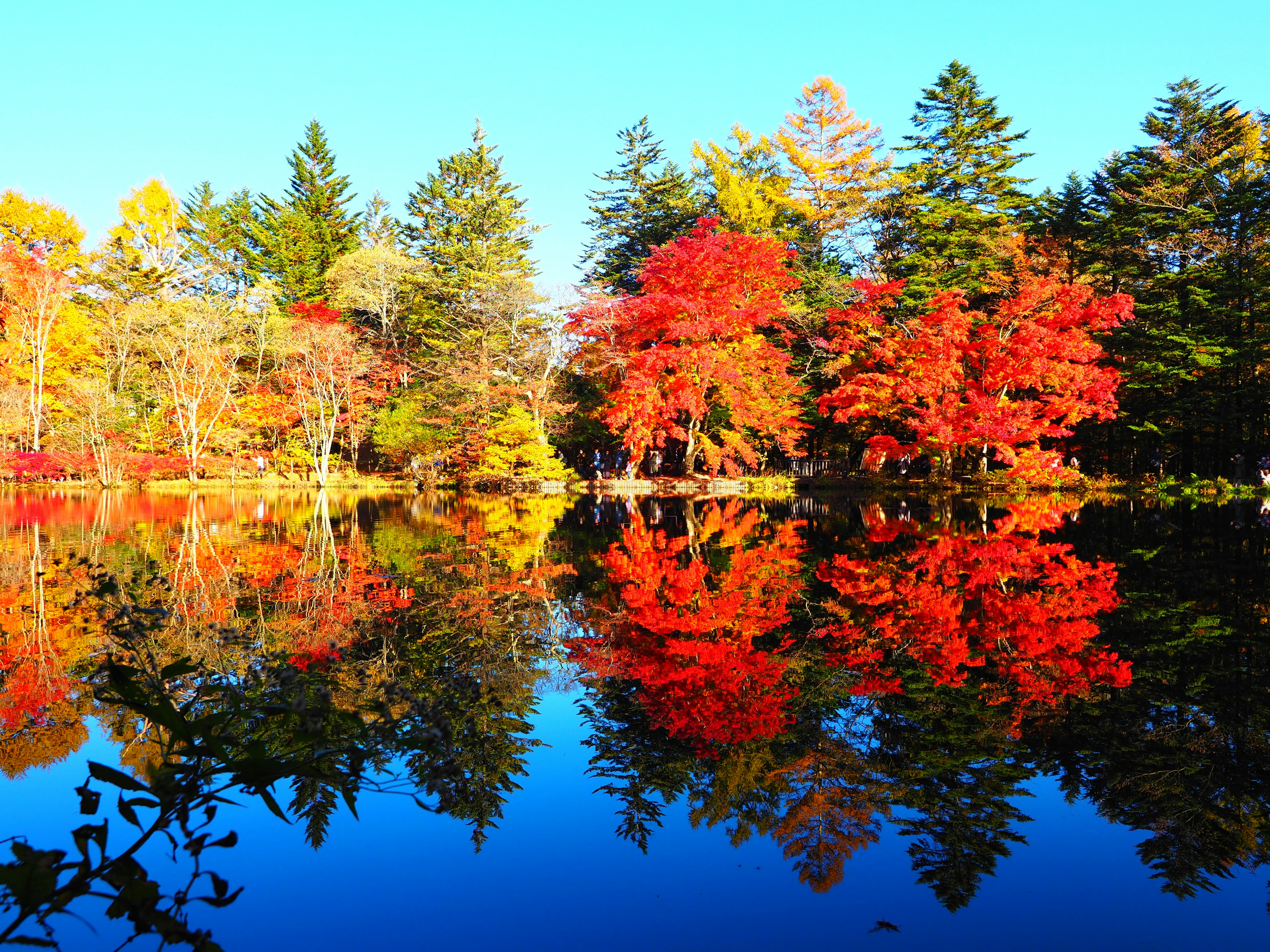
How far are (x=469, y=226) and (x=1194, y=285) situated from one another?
2590 cm

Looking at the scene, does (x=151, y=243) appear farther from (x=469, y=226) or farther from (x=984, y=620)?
(x=984, y=620)

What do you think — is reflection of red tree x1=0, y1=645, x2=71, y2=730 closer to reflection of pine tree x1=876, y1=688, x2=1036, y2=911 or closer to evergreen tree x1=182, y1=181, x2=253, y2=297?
reflection of pine tree x1=876, y1=688, x2=1036, y2=911

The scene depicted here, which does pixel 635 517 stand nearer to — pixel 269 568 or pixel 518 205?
pixel 269 568

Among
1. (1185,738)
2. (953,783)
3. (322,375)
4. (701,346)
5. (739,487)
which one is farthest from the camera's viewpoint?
(322,375)

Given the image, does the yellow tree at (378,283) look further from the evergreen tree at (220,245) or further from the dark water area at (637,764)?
the dark water area at (637,764)

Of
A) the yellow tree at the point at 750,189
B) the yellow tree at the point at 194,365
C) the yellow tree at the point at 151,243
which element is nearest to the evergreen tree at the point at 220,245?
the yellow tree at the point at 151,243

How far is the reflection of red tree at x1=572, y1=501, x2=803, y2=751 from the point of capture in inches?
154

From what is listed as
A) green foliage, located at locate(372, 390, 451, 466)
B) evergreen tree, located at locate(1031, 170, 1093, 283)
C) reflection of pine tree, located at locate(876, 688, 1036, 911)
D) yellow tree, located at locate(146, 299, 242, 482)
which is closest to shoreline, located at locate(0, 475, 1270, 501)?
green foliage, located at locate(372, 390, 451, 466)

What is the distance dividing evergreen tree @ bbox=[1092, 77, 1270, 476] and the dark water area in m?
16.0

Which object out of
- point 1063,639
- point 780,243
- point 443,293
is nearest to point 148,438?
point 443,293

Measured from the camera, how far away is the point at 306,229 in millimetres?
38562

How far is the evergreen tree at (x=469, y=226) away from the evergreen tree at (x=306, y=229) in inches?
152

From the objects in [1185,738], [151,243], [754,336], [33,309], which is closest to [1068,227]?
[754,336]

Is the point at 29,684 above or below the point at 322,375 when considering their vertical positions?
below
